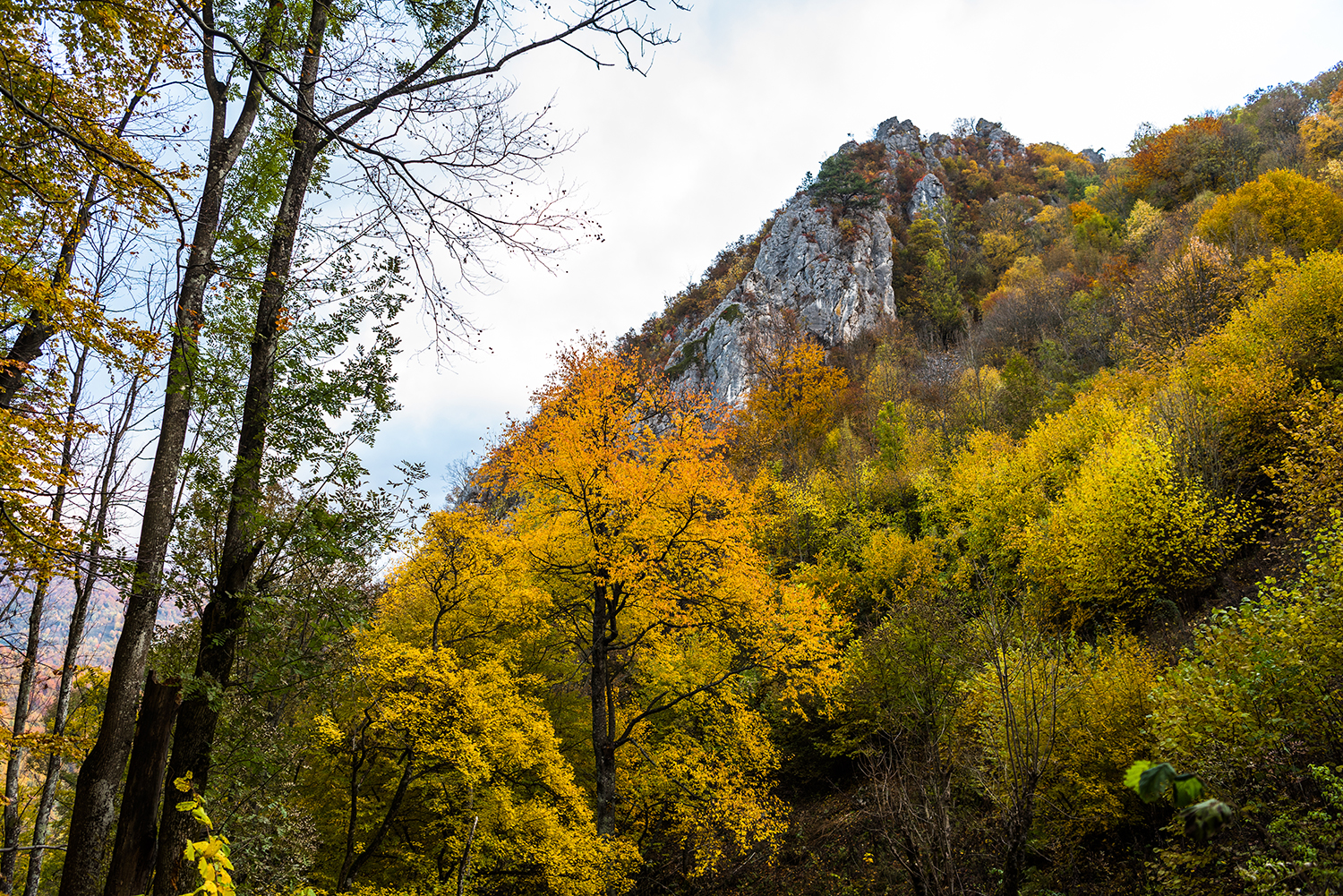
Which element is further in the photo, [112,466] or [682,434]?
[682,434]

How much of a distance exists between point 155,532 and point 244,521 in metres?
0.59

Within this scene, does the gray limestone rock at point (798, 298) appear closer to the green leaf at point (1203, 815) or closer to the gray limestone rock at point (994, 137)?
the gray limestone rock at point (994, 137)

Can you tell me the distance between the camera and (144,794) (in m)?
4.54

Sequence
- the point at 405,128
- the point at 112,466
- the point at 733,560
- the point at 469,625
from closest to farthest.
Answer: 1. the point at 405,128
2. the point at 112,466
3. the point at 733,560
4. the point at 469,625

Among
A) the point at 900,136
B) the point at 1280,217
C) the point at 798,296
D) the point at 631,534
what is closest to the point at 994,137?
the point at 900,136

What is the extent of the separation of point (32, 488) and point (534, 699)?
31.9 ft

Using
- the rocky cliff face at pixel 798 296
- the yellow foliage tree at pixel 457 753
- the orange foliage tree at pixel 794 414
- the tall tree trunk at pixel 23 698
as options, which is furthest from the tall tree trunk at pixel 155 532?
the rocky cliff face at pixel 798 296

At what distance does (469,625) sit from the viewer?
46.4ft

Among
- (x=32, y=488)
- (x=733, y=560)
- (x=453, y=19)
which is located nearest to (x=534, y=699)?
(x=733, y=560)

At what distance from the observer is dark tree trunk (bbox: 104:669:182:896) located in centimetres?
439

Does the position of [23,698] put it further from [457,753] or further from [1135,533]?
[1135,533]

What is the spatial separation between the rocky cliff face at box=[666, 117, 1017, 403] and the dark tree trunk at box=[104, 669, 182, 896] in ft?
140

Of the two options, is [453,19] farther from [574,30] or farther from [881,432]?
[881,432]

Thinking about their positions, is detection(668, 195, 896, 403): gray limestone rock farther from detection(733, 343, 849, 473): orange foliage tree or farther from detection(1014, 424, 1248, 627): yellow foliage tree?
detection(1014, 424, 1248, 627): yellow foliage tree
